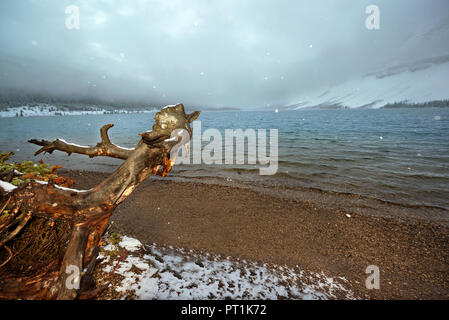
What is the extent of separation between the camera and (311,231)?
6.64 m

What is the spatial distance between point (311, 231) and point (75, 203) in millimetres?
6730

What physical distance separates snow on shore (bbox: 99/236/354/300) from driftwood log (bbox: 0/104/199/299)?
1.11 m

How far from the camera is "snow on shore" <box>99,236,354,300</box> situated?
3.61 m

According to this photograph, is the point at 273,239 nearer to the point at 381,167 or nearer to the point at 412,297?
the point at 412,297

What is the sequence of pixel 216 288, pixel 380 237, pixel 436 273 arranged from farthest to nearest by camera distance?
1. pixel 380 237
2. pixel 436 273
3. pixel 216 288

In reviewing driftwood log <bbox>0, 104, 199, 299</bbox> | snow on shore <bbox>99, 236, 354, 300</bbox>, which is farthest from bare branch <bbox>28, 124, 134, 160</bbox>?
snow on shore <bbox>99, 236, 354, 300</bbox>

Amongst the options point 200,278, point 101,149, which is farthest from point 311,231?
point 101,149

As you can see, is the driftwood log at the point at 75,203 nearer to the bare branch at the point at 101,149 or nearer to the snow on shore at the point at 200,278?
the bare branch at the point at 101,149

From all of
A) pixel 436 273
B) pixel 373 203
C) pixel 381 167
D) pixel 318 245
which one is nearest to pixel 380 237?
pixel 436 273

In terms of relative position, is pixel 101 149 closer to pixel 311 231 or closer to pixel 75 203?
pixel 75 203

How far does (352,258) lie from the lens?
543cm

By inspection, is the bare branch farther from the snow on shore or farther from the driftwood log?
the snow on shore
